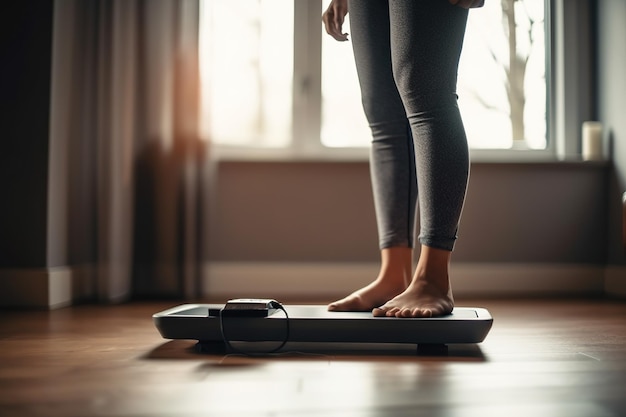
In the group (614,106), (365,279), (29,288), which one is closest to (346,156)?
(365,279)

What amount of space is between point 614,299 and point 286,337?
1.89 m

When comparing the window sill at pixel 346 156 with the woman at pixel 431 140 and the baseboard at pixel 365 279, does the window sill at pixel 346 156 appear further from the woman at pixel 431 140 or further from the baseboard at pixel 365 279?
the woman at pixel 431 140

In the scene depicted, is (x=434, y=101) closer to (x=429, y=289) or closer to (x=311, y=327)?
(x=429, y=289)

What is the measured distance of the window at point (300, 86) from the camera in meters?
2.97

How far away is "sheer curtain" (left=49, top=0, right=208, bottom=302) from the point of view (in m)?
2.56

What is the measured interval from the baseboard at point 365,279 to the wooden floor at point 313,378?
1.17 m

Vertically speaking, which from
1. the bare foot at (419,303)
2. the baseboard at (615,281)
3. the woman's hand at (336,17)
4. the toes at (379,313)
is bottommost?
the baseboard at (615,281)

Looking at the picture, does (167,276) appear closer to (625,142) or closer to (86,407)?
(86,407)

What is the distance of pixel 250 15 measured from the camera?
2.99 metres

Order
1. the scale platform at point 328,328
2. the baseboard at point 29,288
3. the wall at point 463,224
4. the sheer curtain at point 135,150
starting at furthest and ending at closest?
the wall at point 463,224 → the sheer curtain at point 135,150 → the baseboard at point 29,288 → the scale platform at point 328,328

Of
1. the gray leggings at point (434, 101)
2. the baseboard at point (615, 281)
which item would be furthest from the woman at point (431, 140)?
the baseboard at point (615, 281)

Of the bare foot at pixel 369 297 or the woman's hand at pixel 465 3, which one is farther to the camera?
the bare foot at pixel 369 297

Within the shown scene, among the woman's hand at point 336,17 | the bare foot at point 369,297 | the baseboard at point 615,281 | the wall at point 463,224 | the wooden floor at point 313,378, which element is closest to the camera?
the wooden floor at point 313,378

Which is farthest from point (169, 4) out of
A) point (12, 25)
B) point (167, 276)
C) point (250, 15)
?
point (167, 276)
